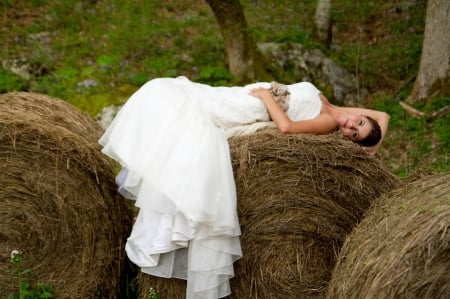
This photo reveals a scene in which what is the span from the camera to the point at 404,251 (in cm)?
289

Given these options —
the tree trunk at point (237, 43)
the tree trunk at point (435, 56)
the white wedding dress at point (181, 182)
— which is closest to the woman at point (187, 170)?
the white wedding dress at point (181, 182)

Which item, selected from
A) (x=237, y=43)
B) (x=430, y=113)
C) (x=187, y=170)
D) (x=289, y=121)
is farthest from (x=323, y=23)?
(x=187, y=170)

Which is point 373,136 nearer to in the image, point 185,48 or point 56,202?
point 56,202

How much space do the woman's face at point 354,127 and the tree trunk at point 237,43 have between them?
3432mm

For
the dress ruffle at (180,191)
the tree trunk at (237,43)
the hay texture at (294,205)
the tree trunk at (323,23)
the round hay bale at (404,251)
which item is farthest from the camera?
the tree trunk at (323,23)

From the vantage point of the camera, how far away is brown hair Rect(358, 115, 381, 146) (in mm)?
4387

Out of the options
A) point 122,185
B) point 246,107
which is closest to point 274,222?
point 246,107

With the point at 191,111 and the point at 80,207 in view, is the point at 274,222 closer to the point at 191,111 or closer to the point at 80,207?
the point at 191,111

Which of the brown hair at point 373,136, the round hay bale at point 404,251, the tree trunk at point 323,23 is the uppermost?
the tree trunk at point 323,23

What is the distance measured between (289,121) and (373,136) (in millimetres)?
787

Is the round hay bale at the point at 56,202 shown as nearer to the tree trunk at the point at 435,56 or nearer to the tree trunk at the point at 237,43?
the tree trunk at the point at 237,43

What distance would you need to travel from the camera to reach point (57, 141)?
12.9 feet

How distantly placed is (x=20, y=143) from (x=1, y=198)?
0.43 metres

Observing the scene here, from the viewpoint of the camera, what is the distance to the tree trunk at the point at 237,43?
7352 mm
